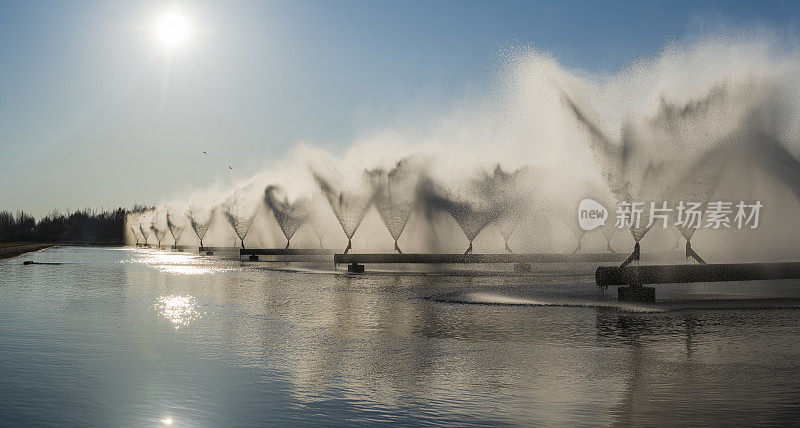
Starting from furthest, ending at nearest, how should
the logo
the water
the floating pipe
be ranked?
the logo → the floating pipe → the water

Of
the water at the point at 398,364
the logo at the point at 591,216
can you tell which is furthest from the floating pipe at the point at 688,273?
the logo at the point at 591,216

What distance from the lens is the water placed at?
9758mm

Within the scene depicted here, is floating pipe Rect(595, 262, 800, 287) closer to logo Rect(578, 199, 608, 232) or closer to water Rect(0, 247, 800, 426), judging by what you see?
water Rect(0, 247, 800, 426)

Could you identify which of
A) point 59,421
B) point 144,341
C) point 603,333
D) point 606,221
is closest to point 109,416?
point 59,421

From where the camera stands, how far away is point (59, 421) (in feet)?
30.5

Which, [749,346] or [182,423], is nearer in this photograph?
[182,423]

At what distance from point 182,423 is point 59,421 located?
153 centimetres

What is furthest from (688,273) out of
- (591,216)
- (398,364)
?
(591,216)

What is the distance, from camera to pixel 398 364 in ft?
45.2

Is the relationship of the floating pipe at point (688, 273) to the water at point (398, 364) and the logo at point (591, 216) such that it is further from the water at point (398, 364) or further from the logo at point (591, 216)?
the logo at point (591, 216)

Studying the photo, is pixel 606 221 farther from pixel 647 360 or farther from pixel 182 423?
pixel 182 423

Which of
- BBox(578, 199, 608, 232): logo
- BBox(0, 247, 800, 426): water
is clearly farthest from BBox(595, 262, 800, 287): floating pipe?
BBox(578, 199, 608, 232): logo

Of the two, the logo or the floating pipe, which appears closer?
the floating pipe

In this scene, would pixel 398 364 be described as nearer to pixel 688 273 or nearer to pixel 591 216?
pixel 688 273
